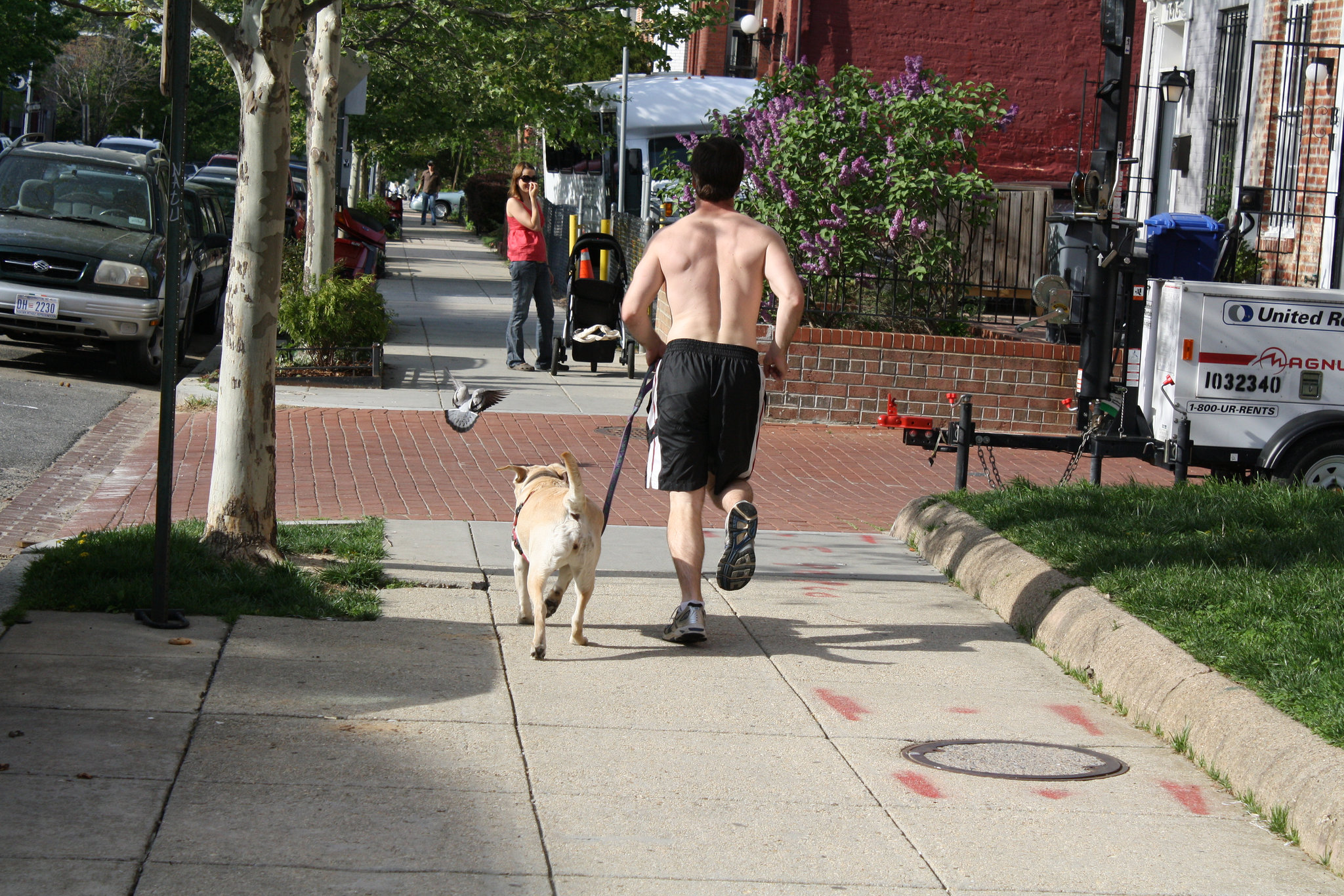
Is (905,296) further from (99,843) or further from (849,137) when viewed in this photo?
(99,843)

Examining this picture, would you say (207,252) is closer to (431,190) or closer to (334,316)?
(334,316)

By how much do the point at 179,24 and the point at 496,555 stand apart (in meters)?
3.02

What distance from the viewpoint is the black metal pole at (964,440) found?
28.6ft

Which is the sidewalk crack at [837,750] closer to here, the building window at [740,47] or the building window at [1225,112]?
the building window at [1225,112]

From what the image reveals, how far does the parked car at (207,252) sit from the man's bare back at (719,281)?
9991 mm

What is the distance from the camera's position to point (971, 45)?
82.4 ft

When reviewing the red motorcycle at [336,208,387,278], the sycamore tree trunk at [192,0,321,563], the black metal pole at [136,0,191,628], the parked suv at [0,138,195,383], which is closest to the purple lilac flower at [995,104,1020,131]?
the parked suv at [0,138,195,383]

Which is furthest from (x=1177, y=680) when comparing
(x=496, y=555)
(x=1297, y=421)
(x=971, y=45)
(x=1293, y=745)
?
(x=971, y=45)

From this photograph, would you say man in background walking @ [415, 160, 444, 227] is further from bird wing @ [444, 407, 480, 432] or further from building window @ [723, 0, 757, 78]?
bird wing @ [444, 407, 480, 432]

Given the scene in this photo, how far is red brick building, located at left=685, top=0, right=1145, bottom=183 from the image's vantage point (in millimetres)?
24781

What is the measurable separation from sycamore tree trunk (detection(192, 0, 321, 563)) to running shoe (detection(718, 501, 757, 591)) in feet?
6.93

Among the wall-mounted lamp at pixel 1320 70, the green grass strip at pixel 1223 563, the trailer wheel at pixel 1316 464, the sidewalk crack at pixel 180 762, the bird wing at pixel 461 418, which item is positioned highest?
the wall-mounted lamp at pixel 1320 70

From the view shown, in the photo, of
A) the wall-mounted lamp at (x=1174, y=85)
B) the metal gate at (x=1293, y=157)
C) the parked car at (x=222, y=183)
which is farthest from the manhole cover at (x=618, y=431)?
the wall-mounted lamp at (x=1174, y=85)

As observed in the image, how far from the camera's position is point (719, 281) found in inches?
229
